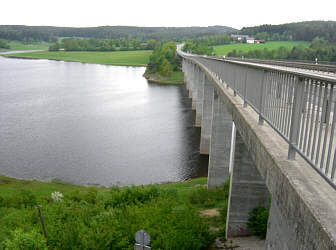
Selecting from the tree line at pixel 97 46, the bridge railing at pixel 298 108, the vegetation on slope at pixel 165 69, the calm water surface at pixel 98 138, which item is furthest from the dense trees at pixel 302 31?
the bridge railing at pixel 298 108

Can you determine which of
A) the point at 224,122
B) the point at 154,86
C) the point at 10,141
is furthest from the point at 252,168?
the point at 154,86

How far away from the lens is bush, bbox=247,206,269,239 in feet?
35.9

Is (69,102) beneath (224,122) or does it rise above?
beneath

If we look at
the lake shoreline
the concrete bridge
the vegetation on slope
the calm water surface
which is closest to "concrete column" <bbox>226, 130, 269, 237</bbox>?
the concrete bridge

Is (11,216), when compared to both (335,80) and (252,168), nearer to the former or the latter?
Answer: (252,168)

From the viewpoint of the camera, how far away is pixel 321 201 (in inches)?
121

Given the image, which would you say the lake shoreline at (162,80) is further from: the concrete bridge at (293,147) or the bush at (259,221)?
the concrete bridge at (293,147)

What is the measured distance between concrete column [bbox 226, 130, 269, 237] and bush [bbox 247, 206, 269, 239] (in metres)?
0.15

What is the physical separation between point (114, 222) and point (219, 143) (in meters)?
8.68

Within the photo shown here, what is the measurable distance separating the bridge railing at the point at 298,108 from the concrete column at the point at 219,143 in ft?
27.6

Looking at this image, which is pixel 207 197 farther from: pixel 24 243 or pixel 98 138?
pixel 98 138

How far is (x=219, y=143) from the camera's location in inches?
712

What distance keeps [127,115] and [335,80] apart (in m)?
37.9

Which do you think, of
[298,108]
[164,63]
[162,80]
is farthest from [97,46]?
[298,108]
